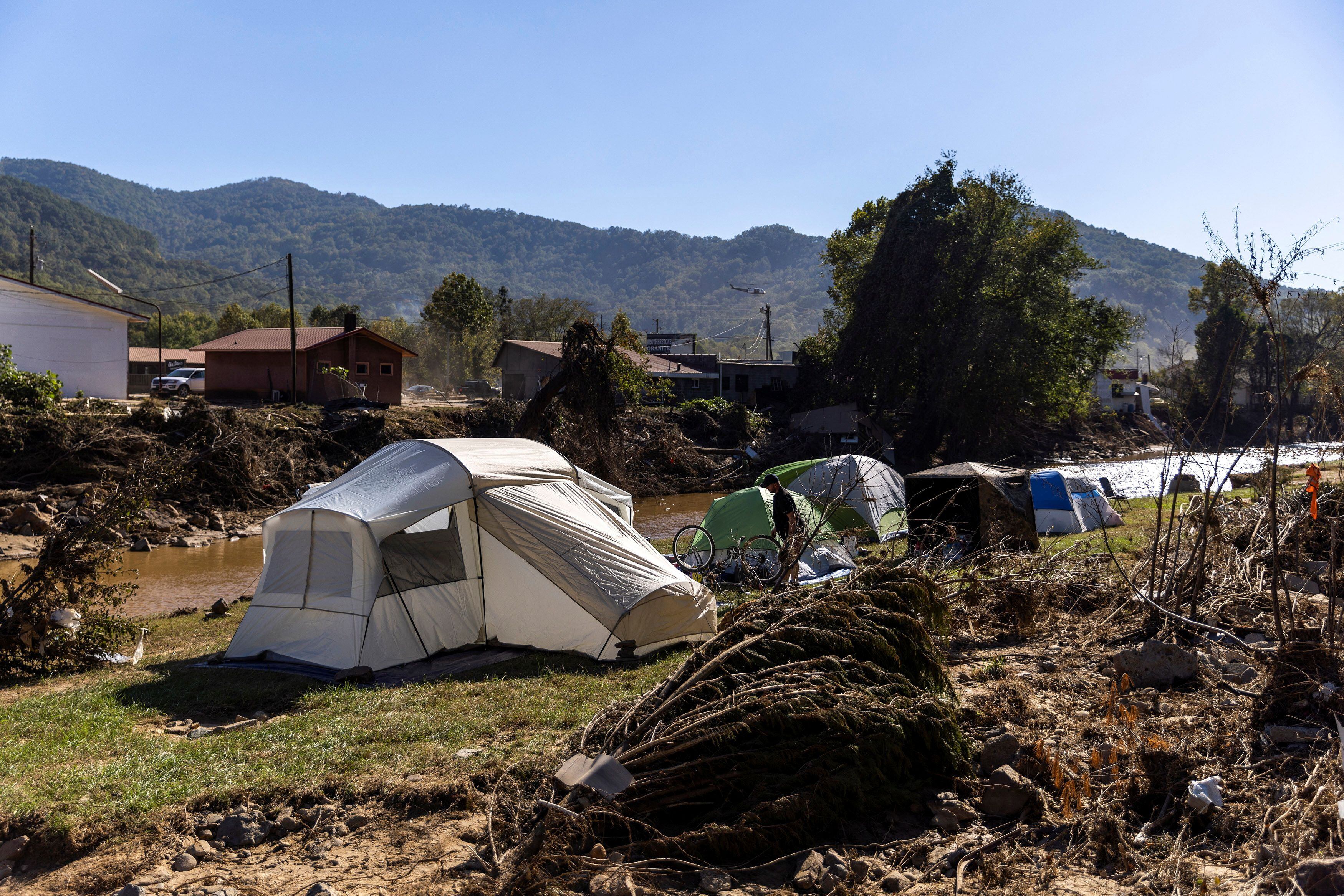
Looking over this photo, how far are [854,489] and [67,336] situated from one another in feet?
102

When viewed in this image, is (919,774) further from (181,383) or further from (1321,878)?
(181,383)

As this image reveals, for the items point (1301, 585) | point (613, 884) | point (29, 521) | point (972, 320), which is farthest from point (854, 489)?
point (972, 320)

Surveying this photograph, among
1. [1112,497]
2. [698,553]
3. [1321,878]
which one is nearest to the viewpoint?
[1321,878]

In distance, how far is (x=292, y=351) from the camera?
1398 inches

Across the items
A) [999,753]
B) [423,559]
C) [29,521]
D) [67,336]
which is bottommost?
[29,521]

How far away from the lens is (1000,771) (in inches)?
185

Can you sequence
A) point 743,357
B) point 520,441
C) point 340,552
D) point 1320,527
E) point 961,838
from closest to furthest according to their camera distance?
point 961,838 → point 340,552 → point 1320,527 → point 520,441 → point 743,357

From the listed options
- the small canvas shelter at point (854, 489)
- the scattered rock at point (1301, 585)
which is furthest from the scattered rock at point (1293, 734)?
the small canvas shelter at point (854, 489)

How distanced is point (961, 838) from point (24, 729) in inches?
273

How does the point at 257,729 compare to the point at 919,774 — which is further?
the point at 257,729

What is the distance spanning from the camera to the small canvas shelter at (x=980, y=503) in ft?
45.8

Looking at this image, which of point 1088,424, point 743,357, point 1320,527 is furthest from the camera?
point 743,357

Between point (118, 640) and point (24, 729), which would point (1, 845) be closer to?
point (24, 729)

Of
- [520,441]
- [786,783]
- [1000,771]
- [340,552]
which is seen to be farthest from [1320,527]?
[340,552]
